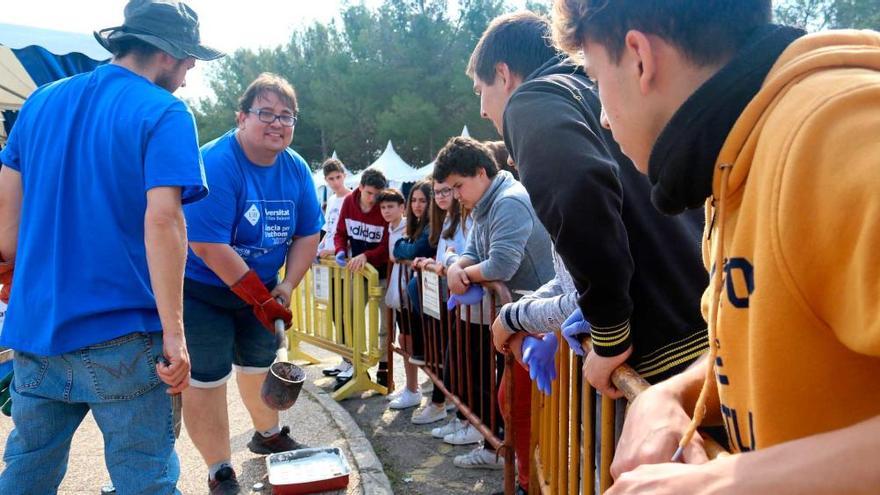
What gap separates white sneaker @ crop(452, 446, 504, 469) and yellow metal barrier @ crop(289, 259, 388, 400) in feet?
5.55

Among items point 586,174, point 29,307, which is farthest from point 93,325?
point 586,174

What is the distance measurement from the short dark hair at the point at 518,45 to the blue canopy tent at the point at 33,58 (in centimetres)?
552

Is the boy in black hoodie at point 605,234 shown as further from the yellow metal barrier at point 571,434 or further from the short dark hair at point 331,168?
the short dark hair at point 331,168

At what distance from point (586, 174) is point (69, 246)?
70.0 inches

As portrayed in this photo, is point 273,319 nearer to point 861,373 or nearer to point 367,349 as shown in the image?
point 367,349

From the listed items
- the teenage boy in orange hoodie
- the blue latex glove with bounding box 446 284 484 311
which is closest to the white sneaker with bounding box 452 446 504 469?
the blue latex glove with bounding box 446 284 484 311

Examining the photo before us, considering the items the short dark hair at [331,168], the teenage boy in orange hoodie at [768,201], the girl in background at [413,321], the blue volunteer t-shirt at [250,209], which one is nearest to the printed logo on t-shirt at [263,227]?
the blue volunteer t-shirt at [250,209]

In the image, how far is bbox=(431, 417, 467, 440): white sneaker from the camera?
4.55 m

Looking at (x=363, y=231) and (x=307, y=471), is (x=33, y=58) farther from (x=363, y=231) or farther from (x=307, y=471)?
(x=307, y=471)

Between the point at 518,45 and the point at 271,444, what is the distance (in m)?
2.88

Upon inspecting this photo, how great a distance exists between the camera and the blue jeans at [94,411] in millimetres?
2213

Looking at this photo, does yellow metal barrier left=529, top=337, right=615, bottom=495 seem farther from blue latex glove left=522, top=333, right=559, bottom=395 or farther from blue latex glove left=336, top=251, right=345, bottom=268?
blue latex glove left=336, top=251, right=345, bottom=268

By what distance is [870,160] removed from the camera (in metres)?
0.58

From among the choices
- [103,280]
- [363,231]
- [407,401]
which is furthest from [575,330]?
[363,231]
